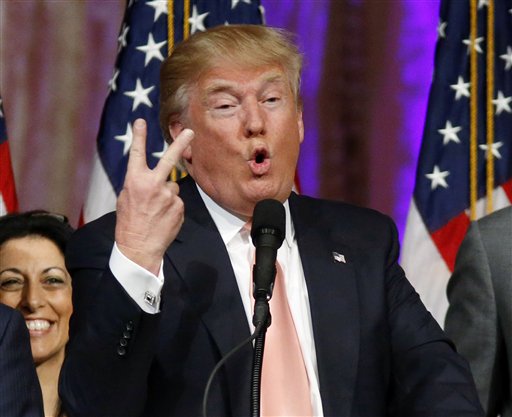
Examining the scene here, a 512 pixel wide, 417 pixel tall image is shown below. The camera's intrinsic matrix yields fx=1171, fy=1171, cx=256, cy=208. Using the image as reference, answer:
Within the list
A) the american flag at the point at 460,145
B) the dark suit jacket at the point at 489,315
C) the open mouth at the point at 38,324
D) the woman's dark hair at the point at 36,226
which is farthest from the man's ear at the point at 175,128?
the american flag at the point at 460,145

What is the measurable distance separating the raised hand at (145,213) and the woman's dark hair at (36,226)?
1.35 m

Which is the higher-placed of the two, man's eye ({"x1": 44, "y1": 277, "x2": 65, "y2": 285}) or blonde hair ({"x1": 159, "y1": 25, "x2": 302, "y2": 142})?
blonde hair ({"x1": 159, "y1": 25, "x2": 302, "y2": 142})

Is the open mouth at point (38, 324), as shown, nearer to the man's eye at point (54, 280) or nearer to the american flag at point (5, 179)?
the man's eye at point (54, 280)

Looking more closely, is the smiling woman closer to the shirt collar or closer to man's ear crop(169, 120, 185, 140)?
man's ear crop(169, 120, 185, 140)

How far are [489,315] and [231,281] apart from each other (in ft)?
2.02

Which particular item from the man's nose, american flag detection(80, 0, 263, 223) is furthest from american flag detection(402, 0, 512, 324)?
the man's nose

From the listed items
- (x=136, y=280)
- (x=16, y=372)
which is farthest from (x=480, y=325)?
(x=16, y=372)

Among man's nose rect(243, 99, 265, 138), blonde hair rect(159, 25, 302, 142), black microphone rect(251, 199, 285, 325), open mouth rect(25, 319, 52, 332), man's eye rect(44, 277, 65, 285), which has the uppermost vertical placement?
blonde hair rect(159, 25, 302, 142)

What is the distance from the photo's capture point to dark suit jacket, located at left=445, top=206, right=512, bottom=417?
8.30 feet

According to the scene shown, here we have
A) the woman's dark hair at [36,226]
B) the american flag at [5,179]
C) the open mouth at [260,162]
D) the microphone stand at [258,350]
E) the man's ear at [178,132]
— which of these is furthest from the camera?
the american flag at [5,179]

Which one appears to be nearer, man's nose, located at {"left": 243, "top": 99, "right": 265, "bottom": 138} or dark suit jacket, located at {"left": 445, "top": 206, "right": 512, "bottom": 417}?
man's nose, located at {"left": 243, "top": 99, "right": 265, "bottom": 138}

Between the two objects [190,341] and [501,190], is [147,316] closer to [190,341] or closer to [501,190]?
[190,341]

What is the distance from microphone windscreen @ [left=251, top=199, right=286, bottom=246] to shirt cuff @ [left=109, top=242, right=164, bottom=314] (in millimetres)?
197

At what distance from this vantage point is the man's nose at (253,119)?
2359mm
